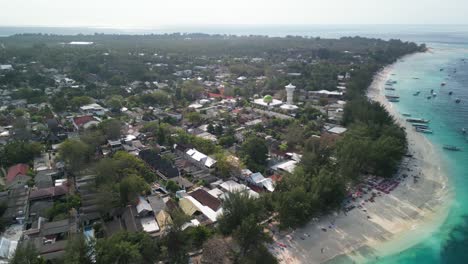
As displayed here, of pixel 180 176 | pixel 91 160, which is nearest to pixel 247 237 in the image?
pixel 180 176

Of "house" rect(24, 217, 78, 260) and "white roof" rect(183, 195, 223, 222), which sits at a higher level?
"house" rect(24, 217, 78, 260)

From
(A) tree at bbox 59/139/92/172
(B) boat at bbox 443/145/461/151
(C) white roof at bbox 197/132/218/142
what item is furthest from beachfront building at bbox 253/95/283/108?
(A) tree at bbox 59/139/92/172

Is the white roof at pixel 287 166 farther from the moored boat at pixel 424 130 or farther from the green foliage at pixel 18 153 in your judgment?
the green foliage at pixel 18 153

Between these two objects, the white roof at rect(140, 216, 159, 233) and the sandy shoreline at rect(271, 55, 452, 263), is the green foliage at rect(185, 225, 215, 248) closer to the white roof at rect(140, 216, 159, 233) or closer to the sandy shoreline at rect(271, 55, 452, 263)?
the white roof at rect(140, 216, 159, 233)

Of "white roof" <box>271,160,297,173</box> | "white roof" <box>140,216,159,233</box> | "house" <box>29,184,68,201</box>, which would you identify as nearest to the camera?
"white roof" <box>140,216,159,233</box>

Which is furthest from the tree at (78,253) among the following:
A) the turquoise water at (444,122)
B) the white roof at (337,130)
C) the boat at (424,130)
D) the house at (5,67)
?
the house at (5,67)

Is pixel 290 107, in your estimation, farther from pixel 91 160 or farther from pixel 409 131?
pixel 91 160
